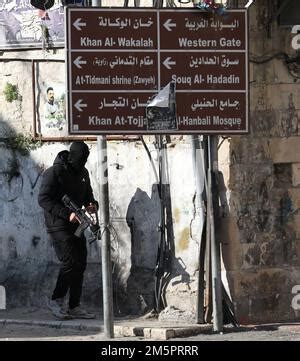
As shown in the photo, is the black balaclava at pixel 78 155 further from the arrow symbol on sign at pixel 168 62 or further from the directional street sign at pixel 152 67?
the arrow symbol on sign at pixel 168 62

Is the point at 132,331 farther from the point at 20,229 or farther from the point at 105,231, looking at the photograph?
the point at 20,229

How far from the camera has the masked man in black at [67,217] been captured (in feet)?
34.2

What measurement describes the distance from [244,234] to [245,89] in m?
1.72

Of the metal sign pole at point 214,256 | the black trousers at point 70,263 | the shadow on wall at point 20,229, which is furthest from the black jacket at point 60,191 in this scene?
the metal sign pole at point 214,256

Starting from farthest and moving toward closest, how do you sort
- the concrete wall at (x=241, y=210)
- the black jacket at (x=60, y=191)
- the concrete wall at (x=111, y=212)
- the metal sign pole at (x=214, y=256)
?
the concrete wall at (x=111, y=212) → the black jacket at (x=60, y=191) → the concrete wall at (x=241, y=210) → the metal sign pole at (x=214, y=256)

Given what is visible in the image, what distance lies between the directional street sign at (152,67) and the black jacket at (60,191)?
144cm

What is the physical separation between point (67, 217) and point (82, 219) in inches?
7.6

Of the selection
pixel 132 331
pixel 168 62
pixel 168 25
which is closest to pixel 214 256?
pixel 132 331

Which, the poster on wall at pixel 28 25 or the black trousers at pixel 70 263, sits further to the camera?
the poster on wall at pixel 28 25
